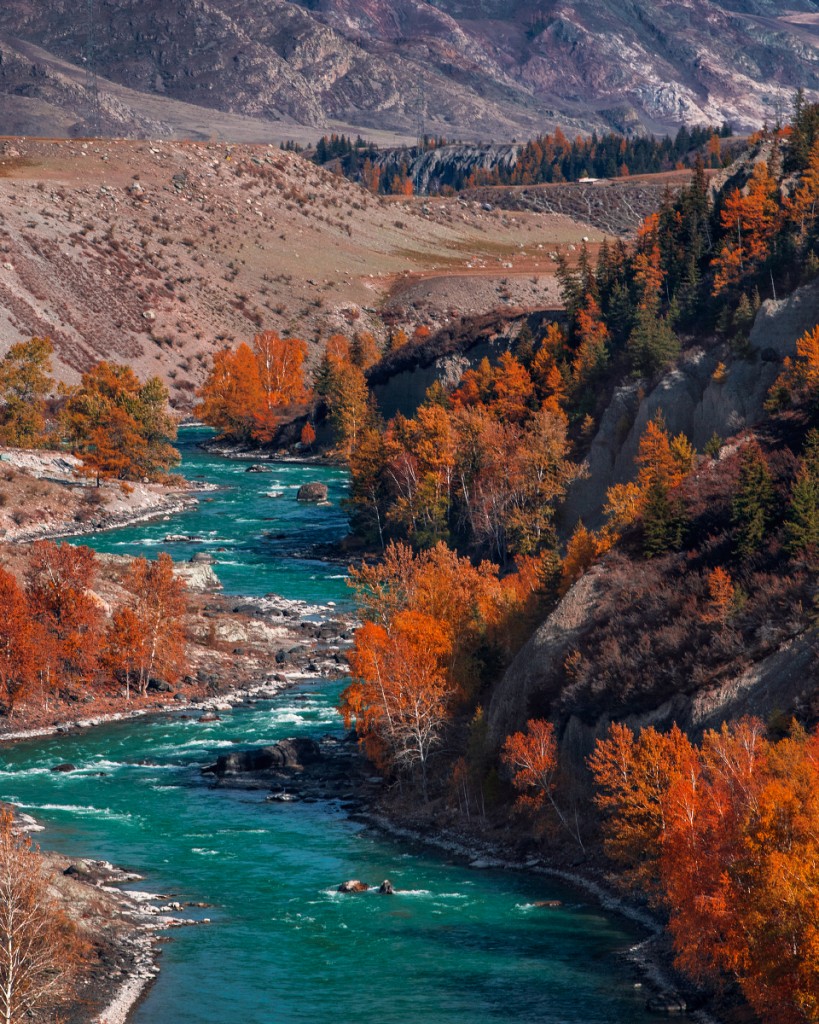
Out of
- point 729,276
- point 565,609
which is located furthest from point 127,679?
point 729,276

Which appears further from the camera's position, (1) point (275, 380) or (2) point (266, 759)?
(1) point (275, 380)

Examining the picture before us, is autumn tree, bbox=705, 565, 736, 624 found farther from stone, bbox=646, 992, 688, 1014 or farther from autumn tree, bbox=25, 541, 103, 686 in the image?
autumn tree, bbox=25, 541, 103, 686

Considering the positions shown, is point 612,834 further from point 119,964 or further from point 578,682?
point 119,964

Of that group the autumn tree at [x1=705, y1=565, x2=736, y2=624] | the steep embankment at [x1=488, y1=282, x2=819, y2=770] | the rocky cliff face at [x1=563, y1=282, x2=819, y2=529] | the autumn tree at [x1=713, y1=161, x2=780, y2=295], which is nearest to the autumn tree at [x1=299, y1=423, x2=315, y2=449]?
the autumn tree at [x1=713, y1=161, x2=780, y2=295]

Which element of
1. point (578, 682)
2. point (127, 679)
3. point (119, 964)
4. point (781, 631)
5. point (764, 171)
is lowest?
point (127, 679)

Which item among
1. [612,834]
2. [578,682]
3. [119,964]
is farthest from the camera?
[578,682]

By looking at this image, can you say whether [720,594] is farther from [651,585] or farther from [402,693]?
[402,693]

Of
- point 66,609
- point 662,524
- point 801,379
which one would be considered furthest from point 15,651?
point 801,379
